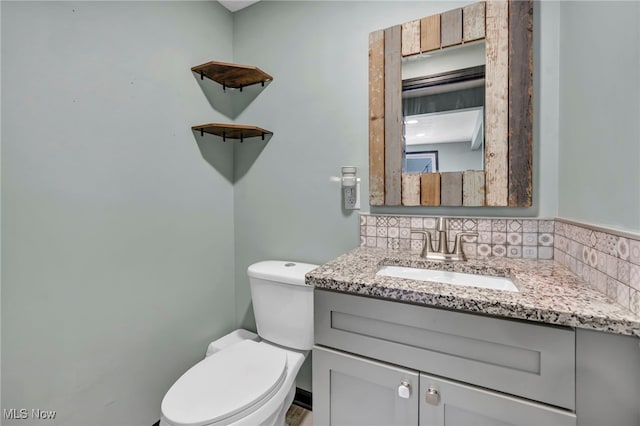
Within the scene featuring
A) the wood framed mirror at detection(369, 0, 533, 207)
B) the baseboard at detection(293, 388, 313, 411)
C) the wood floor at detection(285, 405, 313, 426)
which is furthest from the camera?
the baseboard at detection(293, 388, 313, 411)

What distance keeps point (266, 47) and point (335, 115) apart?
0.64 meters

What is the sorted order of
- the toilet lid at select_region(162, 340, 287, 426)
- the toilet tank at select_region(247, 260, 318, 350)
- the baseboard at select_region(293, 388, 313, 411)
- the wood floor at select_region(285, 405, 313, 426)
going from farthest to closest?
the baseboard at select_region(293, 388, 313, 411), the wood floor at select_region(285, 405, 313, 426), the toilet tank at select_region(247, 260, 318, 350), the toilet lid at select_region(162, 340, 287, 426)

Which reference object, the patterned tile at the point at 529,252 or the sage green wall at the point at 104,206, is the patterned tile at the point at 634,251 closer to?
the patterned tile at the point at 529,252

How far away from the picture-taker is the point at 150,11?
4.24 ft

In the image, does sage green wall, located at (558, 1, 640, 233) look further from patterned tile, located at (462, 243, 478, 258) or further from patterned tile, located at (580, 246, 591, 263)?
patterned tile, located at (462, 243, 478, 258)

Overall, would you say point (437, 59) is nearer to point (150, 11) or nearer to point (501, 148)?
point (501, 148)

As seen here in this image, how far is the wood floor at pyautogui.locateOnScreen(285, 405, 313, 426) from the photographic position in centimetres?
142

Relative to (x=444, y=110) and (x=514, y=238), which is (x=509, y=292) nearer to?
(x=514, y=238)

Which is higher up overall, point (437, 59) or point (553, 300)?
point (437, 59)

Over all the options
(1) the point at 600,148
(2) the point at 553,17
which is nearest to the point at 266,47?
(2) the point at 553,17

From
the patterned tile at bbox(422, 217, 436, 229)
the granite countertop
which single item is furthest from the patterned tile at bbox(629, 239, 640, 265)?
the patterned tile at bbox(422, 217, 436, 229)

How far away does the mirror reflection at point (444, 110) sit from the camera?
3.76 feet

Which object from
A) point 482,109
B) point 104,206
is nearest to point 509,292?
point 482,109

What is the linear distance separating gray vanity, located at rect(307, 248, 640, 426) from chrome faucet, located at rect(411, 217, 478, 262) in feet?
0.55
